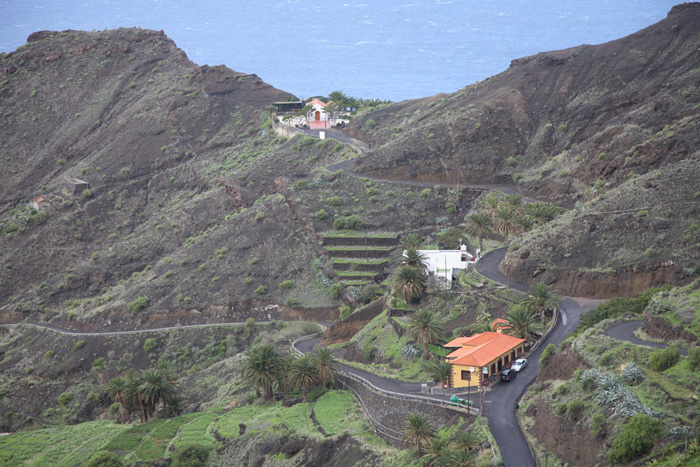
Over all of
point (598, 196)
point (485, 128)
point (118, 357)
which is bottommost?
point (118, 357)

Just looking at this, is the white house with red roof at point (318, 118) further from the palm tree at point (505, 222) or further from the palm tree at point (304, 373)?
the palm tree at point (304, 373)

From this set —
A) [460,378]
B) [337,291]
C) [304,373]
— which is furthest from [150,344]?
[460,378]

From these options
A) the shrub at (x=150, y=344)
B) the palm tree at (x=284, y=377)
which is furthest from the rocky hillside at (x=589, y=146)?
the shrub at (x=150, y=344)

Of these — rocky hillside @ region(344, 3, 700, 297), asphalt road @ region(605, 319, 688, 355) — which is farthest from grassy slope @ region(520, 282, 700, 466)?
rocky hillside @ region(344, 3, 700, 297)

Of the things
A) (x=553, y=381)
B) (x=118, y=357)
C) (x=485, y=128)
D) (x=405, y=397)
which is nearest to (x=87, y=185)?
(x=118, y=357)

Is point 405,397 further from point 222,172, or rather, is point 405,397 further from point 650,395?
point 222,172
